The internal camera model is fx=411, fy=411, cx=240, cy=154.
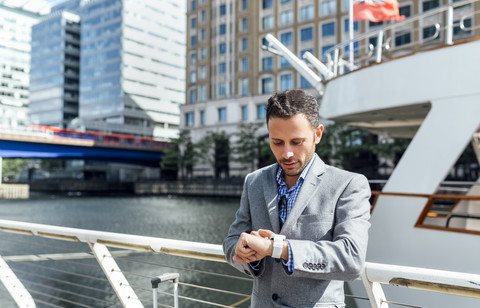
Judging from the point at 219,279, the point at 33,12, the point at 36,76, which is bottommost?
the point at 219,279

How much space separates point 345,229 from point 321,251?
13cm

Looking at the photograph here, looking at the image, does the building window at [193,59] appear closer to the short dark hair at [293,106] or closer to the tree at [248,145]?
the tree at [248,145]

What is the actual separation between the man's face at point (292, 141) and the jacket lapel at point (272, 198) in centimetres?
11

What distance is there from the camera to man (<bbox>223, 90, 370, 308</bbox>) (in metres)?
1.56

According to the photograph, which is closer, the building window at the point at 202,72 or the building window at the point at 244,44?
the building window at the point at 244,44

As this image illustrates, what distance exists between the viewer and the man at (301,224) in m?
1.56

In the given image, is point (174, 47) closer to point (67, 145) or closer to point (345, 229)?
point (67, 145)

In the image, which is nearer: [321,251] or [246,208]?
[321,251]

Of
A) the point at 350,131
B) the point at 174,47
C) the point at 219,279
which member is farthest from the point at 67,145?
the point at 174,47

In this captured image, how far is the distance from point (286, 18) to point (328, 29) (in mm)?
5753

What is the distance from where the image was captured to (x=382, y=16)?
980 cm

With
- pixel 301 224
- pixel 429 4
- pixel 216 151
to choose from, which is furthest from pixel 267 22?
pixel 301 224

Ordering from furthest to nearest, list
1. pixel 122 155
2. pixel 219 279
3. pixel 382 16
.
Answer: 1. pixel 122 155
2. pixel 219 279
3. pixel 382 16

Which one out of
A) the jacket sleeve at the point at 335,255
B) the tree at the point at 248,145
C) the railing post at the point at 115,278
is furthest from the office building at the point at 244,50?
the jacket sleeve at the point at 335,255
